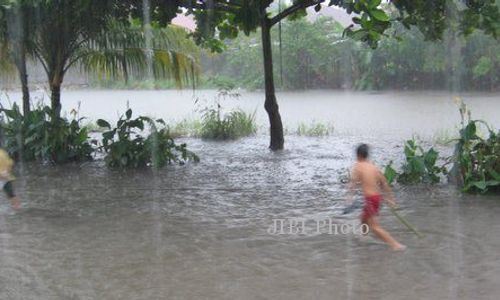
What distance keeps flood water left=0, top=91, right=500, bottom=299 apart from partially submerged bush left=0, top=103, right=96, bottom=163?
44cm

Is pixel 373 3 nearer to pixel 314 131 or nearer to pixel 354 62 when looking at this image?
pixel 314 131

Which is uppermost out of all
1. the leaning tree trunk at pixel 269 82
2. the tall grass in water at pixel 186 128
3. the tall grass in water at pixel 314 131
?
the leaning tree trunk at pixel 269 82

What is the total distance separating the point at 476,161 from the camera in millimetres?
9062

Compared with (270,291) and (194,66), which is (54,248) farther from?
(194,66)

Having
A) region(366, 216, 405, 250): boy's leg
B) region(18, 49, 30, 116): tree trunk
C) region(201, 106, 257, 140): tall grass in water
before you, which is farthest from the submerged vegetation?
region(201, 106, 257, 140): tall grass in water

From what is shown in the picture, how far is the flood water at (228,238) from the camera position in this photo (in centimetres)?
528

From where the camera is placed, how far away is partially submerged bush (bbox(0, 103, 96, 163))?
12.2 meters

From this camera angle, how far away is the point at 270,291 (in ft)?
17.0

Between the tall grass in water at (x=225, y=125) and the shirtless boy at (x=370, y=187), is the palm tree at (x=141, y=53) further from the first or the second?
the shirtless boy at (x=370, y=187)

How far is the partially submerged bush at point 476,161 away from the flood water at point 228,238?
0.22 m

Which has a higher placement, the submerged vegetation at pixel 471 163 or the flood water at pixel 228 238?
the submerged vegetation at pixel 471 163

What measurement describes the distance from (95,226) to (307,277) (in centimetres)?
298

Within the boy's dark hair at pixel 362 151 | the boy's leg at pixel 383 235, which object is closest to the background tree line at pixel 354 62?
the boy's dark hair at pixel 362 151

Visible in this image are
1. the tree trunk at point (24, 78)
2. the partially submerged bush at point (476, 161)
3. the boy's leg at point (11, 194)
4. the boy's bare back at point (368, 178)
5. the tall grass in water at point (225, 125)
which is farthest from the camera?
the tall grass in water at point (225, 125)
